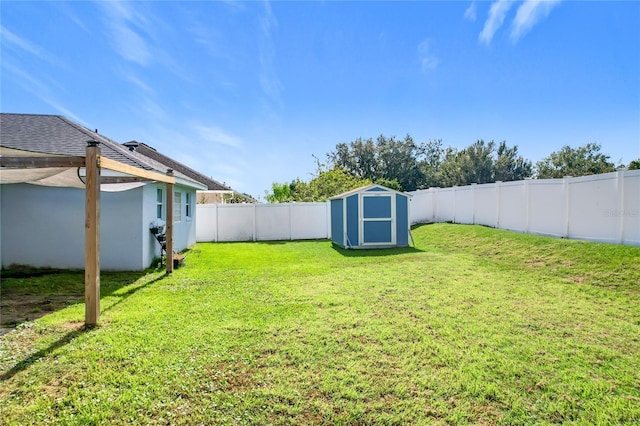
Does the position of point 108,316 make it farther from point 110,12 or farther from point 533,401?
point 110,12

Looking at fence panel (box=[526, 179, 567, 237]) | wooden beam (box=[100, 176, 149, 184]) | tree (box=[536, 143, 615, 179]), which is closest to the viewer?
wooden beam (box=[100, 176, 149, 184])

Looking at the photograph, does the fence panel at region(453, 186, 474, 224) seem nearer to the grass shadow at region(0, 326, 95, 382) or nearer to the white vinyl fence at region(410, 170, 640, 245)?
the white vinyl fence at region(410, 170, 640, 245)

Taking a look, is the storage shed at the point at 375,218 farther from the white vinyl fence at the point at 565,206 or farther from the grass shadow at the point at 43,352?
the grass shadow at the point at 43,352

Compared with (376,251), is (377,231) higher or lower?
higher

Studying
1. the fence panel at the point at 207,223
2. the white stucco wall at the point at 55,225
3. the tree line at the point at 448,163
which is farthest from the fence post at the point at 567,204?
the tree line at the point at 448,163

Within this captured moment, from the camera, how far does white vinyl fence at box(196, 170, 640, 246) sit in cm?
755

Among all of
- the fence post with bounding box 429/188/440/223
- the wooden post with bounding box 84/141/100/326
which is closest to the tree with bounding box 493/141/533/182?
the fence post with bounding box 429/188/440/223

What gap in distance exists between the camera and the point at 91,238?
3.93m

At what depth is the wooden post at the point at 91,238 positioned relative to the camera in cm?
392

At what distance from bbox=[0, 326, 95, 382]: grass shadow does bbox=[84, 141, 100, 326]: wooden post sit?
6.5 inches

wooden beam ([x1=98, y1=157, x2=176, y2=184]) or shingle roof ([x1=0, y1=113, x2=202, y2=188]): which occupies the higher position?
shingle roof ([x1=0, y1=113, x2=202, y2=188])

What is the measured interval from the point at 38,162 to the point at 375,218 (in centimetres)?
983

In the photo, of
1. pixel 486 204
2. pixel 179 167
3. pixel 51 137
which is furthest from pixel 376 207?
pixel 179 167

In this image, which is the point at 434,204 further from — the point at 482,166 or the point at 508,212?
the point at 482,166
